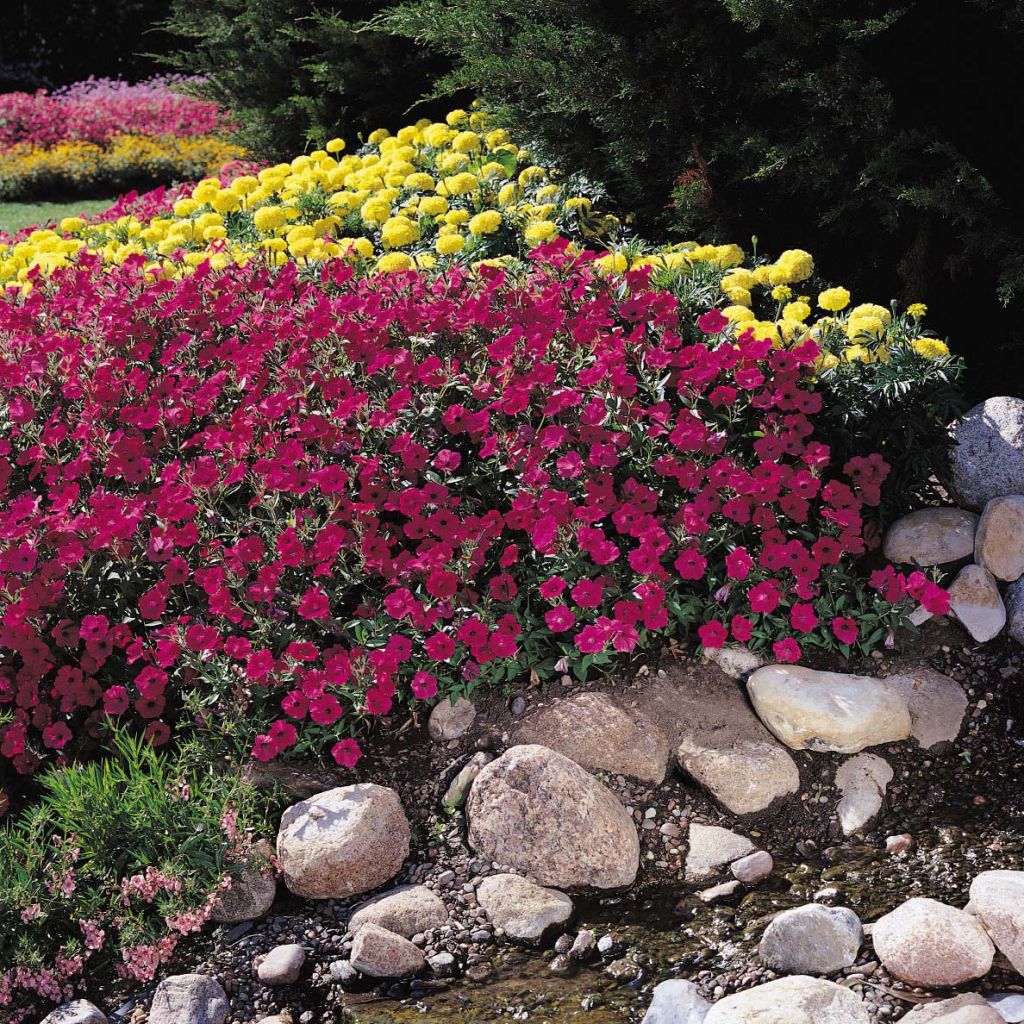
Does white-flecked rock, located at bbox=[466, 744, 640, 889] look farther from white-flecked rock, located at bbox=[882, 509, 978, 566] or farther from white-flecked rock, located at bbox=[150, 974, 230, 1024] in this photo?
white-flecked rock, located at bbox=[882, 509, 978, 566]

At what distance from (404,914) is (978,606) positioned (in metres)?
1.88

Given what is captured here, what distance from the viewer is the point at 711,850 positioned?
2816 millimetres

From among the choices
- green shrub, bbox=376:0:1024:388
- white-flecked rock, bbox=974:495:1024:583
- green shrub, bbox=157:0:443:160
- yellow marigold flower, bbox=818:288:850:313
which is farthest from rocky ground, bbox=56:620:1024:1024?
green shrub, bbox=157:0:443:160

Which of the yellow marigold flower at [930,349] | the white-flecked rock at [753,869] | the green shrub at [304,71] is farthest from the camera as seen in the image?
the green shrub at [304,71]

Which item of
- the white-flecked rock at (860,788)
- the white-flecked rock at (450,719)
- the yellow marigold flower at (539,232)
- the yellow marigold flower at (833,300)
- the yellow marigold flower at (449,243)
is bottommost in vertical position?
the white-flecked rock at (860,788)

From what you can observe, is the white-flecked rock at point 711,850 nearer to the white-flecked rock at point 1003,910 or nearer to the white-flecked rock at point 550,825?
the white-flecked rock at point 550,825

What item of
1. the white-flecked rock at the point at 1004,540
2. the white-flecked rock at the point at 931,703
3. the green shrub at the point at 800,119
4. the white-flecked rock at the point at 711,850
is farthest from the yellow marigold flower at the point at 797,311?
the white-flecked rock at the point at 711,850

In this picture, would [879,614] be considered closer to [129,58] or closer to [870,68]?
[870,68]

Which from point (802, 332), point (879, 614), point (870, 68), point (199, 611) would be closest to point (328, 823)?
point (199, 611)

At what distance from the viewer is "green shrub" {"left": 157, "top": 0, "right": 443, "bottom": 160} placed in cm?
693

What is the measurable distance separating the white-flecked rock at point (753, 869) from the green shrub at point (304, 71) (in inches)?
212

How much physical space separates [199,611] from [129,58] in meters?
19.3

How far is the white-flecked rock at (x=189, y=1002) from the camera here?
7.88 feet

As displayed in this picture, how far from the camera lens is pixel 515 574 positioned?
3273 mm
